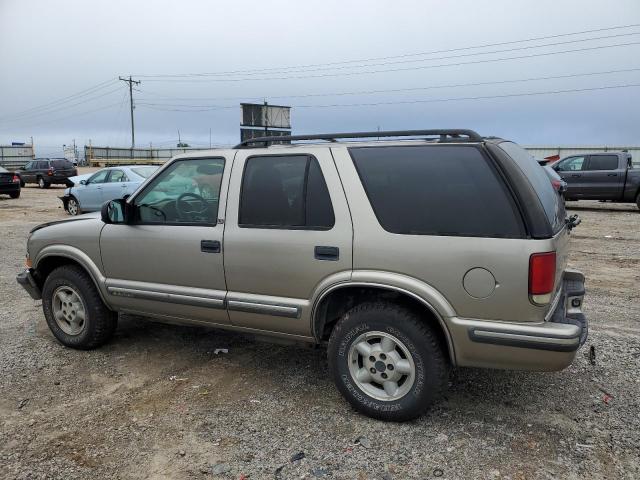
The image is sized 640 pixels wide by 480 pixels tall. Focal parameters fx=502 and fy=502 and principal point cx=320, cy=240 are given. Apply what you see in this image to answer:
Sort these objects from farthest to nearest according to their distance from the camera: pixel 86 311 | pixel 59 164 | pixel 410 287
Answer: pixel 59 164, pixel 86 311, pixel 410 287

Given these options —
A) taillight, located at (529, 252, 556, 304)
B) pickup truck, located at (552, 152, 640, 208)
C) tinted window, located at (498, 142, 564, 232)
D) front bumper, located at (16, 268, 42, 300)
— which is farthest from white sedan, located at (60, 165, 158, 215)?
pickup truck, located at (552, 152, 640, 208)

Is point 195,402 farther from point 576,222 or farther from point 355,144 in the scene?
point 576,222

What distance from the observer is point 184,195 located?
13.2 feet

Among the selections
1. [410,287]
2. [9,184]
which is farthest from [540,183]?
[9,184]

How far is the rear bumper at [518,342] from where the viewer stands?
2.84 metres

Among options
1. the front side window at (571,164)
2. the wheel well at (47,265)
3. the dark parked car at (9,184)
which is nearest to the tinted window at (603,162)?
the front side window at (571,164)

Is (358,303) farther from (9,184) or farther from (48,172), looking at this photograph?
(48,172)

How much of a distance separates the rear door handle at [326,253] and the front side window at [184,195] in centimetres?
90

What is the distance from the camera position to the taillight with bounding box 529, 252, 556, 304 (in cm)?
279

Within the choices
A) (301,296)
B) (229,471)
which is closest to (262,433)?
(229,471)

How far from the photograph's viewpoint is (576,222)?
398 centimetres

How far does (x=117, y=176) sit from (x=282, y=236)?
39.6 feet

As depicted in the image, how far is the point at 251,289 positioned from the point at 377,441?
1.33 metres

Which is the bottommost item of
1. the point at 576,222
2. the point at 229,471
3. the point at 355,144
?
the point at 229,471
